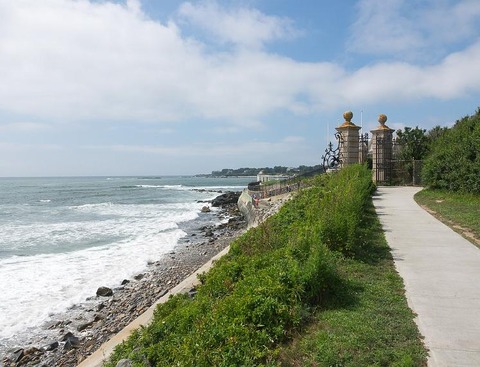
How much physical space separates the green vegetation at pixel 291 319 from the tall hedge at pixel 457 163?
11501mm

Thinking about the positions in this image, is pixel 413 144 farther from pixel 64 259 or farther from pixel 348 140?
pixel 64 259

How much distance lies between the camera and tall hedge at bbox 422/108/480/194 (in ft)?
54.4

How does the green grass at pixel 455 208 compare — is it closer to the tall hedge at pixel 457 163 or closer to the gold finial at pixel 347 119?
the tall hedge at pixel 457 163

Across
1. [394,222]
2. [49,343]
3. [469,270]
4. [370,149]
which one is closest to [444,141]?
[370,149]

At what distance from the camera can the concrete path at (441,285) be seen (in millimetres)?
4203

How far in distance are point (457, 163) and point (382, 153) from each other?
7603 mm

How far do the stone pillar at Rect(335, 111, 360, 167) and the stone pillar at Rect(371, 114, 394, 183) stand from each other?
1.47 metres

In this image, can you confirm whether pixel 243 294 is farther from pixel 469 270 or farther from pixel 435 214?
pixel 435 214

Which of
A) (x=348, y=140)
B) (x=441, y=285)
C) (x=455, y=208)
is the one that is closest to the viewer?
(x=441, y=285)

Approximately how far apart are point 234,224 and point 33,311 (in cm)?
1619

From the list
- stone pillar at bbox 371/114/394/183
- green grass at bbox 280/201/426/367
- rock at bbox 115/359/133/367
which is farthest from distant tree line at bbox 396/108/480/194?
rock at bbox 115/359/133/367

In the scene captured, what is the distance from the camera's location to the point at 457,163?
1800 cm

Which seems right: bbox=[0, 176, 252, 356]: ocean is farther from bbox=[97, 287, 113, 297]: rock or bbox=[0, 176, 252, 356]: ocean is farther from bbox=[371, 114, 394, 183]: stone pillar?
bbox=[371, 114, 394, 183]: stone pillar

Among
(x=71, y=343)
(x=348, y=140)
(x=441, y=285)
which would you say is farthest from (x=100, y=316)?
(x=348, y=140)
